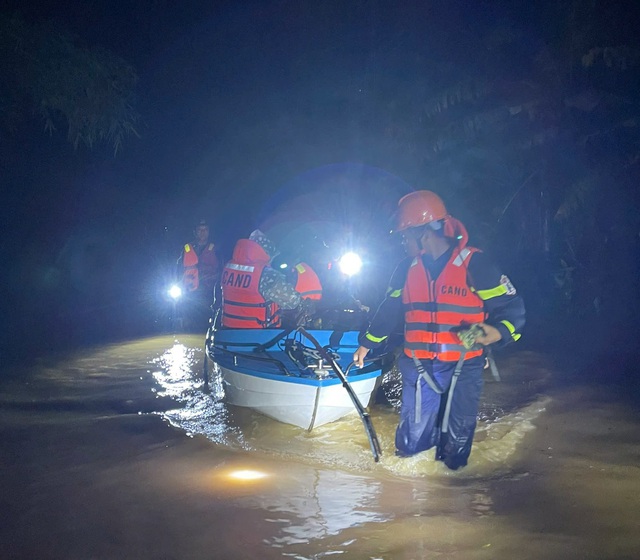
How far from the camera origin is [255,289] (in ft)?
24.2

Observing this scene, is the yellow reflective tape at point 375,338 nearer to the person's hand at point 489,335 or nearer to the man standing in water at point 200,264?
the person's hand at point 489,335

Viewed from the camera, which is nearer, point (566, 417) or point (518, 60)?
point (566, 417)

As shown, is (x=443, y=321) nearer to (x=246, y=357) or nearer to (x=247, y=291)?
(x=246, y=357)

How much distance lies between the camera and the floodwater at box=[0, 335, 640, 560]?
156 inches

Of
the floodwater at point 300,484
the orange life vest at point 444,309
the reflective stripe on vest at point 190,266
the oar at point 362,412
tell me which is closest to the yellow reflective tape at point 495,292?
the orange life vest at point 444,309

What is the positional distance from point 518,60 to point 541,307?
5542 mm

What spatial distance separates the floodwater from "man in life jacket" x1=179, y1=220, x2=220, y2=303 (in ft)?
12.5

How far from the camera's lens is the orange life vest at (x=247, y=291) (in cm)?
729

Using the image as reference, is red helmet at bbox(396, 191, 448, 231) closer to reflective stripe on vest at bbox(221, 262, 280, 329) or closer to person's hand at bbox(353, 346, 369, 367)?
person's hand at bbox(353, 346, 369, 367)

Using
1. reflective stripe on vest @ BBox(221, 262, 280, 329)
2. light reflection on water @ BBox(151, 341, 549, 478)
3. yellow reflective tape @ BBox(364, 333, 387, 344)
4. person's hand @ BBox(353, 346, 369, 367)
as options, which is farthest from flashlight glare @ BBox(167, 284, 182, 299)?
yellow reflective tape @ BBox(364, 333, 387, 344)

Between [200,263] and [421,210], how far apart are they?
24.5 ft

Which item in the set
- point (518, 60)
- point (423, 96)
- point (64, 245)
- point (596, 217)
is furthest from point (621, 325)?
point (64, 245)

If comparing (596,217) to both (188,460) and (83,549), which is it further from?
(83,549)

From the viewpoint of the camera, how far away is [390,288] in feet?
17.4
